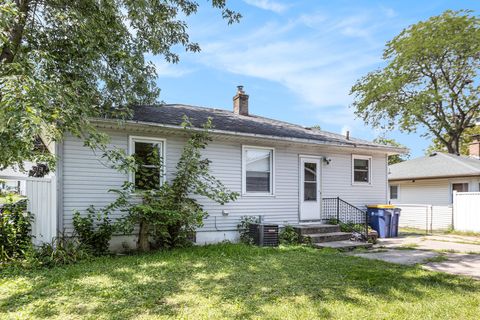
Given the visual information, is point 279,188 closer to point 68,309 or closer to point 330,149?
point 330,149

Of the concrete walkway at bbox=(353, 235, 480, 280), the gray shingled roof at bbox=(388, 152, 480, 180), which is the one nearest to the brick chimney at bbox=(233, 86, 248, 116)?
the concrete walkway at bbox=(353, 235, 480, 280)

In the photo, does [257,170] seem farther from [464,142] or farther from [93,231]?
[464,142]

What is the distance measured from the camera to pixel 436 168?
17703 mm

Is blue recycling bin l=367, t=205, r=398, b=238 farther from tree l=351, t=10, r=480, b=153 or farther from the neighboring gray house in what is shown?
tree l=351, t=10, r=480, b=153

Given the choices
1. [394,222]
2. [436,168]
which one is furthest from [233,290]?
[436,168]

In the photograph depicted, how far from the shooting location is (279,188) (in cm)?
1010

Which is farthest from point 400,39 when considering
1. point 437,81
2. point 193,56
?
point 193,56

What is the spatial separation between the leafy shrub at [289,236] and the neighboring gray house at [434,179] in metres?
11.2

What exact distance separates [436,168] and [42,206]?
18678mm

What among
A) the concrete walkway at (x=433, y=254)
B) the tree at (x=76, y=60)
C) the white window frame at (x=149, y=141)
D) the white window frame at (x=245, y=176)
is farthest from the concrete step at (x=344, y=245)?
the tree at (x=76, y=60)

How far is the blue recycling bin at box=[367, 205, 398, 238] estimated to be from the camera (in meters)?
11.0

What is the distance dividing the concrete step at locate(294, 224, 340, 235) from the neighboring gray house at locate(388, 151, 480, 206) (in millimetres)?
9728

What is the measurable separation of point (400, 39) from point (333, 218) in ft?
62.8

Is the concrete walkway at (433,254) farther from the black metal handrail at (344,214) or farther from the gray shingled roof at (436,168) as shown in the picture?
the gray shingled roof at (436,168)
